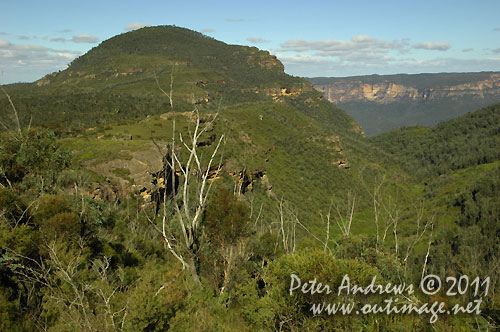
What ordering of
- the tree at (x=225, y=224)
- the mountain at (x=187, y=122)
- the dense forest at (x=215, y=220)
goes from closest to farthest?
Answer: the dense forest at (x=215, y=220)
the tree at (x=225, y=224)
the mountain at (x=187, y=122)

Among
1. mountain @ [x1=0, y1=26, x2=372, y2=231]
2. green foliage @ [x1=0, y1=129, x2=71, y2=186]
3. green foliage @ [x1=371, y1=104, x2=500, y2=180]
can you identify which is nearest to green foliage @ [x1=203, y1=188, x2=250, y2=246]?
mountain @ [x1=0, y1=26, x2=372, y2=231]

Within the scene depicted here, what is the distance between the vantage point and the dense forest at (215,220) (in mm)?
10133

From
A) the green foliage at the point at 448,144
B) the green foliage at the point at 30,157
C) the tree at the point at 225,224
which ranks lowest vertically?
the green foliage at the point at 448,144

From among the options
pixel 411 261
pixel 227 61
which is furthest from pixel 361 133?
pixel 411 261

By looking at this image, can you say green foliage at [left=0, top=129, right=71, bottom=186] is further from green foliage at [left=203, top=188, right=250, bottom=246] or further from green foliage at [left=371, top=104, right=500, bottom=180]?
green foliage at [left=371, top=104, right=500, bottom=180]

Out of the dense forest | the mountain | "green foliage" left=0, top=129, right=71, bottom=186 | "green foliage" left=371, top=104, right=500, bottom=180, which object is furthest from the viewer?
"green foliage" left=371, top=104, right=500, bottom=180

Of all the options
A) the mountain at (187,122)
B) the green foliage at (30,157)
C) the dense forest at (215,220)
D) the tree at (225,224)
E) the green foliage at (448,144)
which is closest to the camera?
the dense forest at (215,220)

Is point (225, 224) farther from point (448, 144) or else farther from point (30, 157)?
point (448, 144)

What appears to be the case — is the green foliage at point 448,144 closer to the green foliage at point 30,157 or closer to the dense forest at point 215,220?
the dense forest at point 215,220

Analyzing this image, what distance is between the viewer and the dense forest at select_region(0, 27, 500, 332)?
10133 mm

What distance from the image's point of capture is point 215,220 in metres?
18.8

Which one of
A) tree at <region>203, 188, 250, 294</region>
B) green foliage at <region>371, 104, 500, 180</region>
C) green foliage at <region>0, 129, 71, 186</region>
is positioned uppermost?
green foliage at <region>0, 129, 71, 186</region>

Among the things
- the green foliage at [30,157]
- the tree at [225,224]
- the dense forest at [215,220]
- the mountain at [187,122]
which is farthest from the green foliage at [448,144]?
the green foliage at [30,157]

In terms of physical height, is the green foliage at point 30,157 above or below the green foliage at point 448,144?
above
